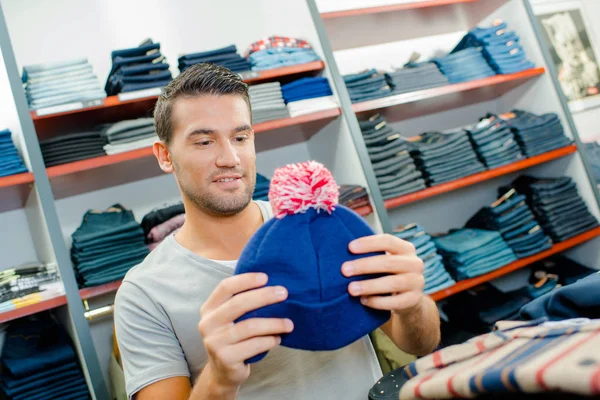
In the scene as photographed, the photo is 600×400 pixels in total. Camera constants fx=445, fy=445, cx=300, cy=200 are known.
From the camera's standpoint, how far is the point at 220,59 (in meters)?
2.37

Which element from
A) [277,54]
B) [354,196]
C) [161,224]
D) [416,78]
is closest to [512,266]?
[354,196]

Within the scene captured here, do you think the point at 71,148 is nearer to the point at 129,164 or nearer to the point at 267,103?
the point at 129,164

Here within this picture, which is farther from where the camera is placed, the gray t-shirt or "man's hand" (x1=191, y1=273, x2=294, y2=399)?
the gray t-shirt

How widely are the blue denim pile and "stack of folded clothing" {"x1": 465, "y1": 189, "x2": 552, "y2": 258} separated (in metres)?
0.83

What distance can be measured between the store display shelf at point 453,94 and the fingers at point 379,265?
5.78 feet

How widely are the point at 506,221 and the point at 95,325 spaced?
8.21ft

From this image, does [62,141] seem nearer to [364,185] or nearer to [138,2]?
[138,2]

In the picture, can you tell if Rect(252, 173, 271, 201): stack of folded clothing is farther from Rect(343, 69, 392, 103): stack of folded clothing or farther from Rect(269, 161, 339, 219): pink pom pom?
Rect(269, 161, 339, 219): pink pom pom

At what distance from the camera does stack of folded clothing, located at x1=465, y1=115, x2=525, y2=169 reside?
9.12 ft

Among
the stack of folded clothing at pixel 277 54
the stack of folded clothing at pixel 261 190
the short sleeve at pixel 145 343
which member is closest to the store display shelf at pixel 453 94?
the stack of folded clothing at pixel 277 54

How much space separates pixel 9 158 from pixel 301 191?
1.77 m

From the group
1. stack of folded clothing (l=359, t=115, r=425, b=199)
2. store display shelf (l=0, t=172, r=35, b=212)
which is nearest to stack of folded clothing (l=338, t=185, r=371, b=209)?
stack of folded clothing (l=359, t=115, r=425, b=199)

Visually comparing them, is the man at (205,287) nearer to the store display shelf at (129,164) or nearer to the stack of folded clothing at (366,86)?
the store display shelf at (129,164)

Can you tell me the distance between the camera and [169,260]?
125 centimetres
